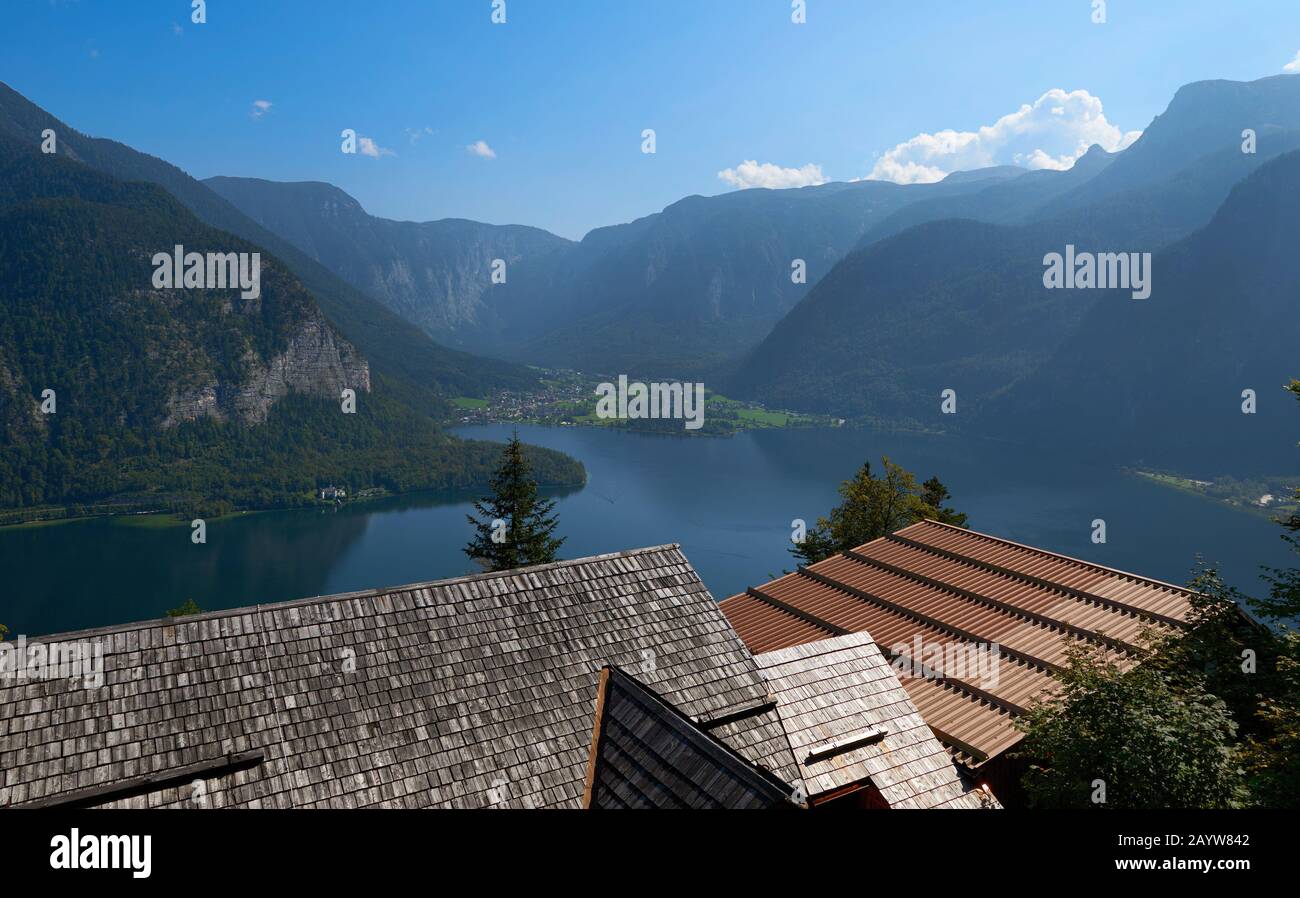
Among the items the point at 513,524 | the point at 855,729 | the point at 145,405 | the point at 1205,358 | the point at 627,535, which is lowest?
the point at 627,535

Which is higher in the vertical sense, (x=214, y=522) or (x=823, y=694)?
(x=823, y=694)

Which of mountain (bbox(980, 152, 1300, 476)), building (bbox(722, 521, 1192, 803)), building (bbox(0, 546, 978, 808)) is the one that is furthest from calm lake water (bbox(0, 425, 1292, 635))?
building (bbox(0, 546, 978, 808))

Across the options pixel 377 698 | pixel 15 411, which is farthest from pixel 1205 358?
pixel 15 411

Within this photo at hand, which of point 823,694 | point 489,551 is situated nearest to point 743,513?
point 489,551

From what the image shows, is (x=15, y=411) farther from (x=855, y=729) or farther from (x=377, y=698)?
(x=855, y=729)

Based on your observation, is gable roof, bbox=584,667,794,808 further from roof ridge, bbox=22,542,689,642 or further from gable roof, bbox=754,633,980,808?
gable roof, bbox=754,633,980,808
